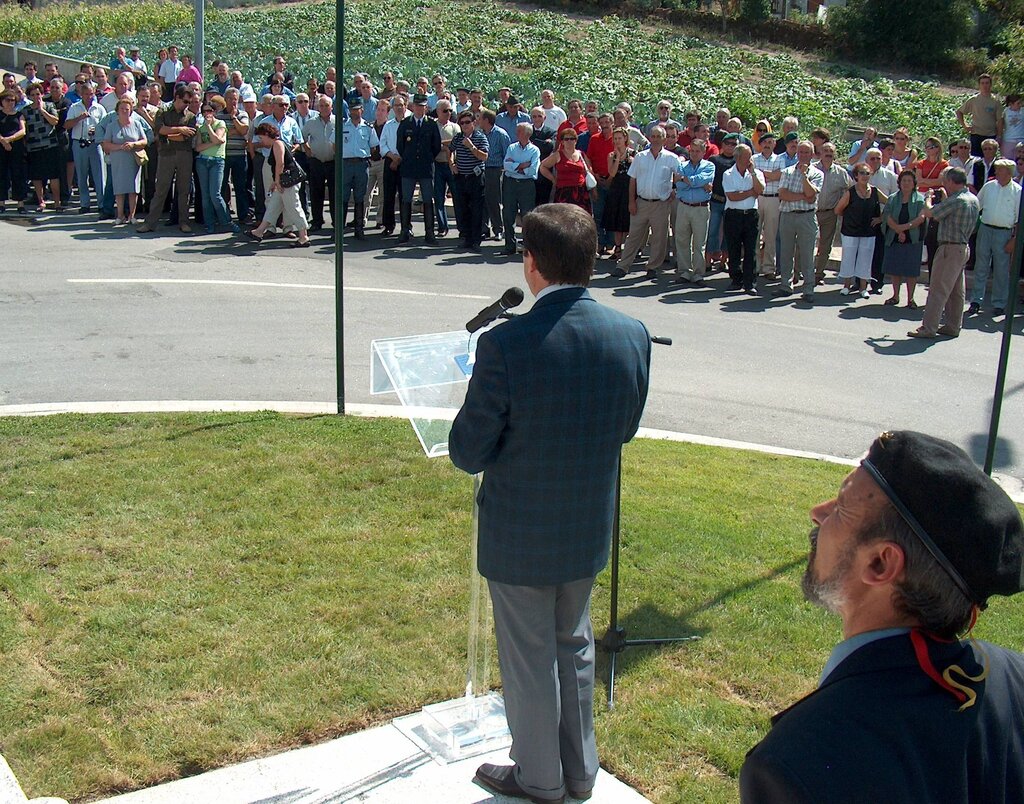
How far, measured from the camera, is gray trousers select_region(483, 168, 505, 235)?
55.8 feet

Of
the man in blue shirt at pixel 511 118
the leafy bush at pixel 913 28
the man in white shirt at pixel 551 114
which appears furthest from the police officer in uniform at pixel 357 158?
the leafy bush at pixel 913 28

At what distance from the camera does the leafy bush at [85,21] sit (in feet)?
149

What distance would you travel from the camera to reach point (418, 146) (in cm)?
1681

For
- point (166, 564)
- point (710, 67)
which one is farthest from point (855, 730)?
point (710, 67)

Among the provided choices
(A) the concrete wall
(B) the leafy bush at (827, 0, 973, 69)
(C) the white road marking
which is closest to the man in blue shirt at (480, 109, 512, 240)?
(C) the white road marking

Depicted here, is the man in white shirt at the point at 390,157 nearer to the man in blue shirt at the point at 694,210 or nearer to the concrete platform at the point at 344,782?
the man in blue shirt at the point at 694,210

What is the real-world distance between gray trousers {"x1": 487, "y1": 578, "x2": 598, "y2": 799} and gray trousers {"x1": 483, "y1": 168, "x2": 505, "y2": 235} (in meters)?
13.5

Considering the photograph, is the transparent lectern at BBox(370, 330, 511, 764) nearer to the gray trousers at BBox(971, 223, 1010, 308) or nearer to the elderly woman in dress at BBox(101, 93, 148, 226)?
the gray trousers at BBox(971, 223, 1010, 308)

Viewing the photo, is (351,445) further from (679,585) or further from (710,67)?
(710,67)

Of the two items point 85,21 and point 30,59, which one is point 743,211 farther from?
Answer: point 85,21

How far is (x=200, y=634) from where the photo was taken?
206 inches

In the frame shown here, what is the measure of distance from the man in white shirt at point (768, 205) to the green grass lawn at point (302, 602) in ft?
27.4

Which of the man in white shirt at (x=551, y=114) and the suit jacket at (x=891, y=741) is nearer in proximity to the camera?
the suit jacket at (x=891, y=741)

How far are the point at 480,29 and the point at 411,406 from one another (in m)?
49.2
